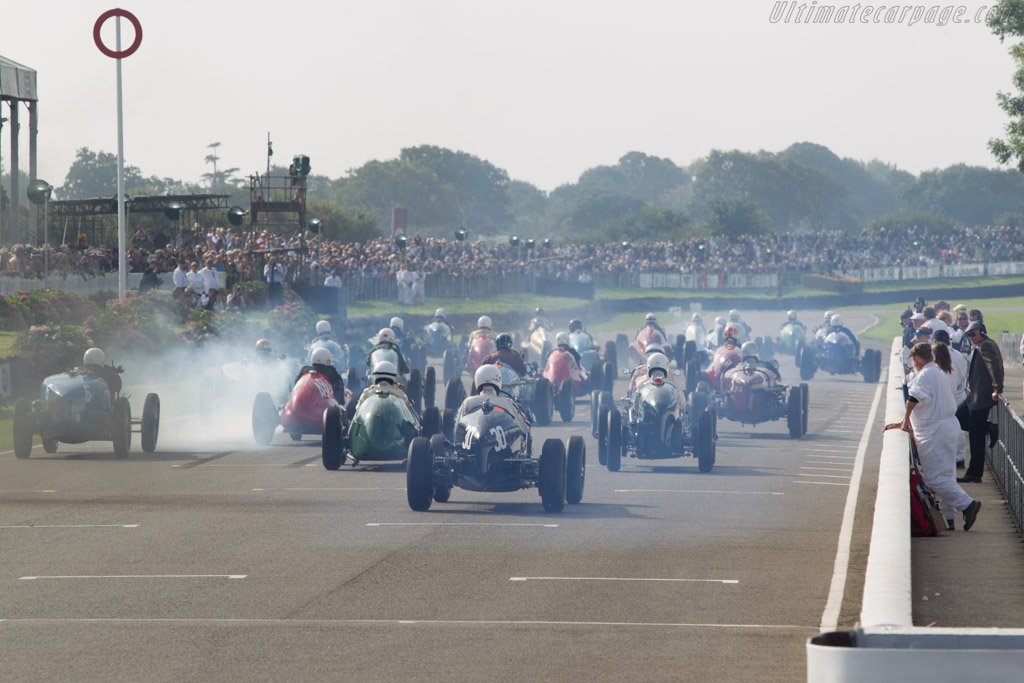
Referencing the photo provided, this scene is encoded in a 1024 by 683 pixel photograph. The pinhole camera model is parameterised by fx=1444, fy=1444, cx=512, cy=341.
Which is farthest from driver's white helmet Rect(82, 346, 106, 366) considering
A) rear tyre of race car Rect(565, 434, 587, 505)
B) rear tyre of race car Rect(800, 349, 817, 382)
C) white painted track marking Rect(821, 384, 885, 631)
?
rear tyre of race car Rect(800, 349, 817, 382)

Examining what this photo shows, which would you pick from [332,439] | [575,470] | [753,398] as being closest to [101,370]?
[332,439]

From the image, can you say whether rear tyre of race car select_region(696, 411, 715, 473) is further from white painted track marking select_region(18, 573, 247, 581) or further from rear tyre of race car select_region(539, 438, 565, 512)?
white painted track marking select_region(18, 573, 247, 581)

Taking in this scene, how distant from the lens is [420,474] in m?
14.2

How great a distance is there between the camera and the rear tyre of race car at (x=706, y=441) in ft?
59.0

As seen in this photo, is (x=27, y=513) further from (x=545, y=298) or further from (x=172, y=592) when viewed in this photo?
(x=545, y=298)

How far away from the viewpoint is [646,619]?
30.9 feet

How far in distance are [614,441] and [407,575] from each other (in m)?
7.73

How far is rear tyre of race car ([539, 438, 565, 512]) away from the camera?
559 inches

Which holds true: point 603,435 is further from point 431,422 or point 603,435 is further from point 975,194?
point 975,194

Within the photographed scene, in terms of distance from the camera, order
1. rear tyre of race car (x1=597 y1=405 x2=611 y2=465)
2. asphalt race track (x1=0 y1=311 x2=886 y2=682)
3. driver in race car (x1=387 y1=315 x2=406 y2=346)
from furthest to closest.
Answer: driver in race car (x1=387 y1=315 x2=406 y2=346) → rear tyre of race car (x1=597 y1=405 x2=611 y2=465) → asphalt race track (x1=0 y1=311 x2=886 y2=682)

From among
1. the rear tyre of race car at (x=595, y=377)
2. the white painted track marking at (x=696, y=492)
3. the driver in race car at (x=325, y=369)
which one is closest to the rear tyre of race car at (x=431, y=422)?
the driver in race car at (x=325, y=369)

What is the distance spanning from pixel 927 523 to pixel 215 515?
22.5 feet

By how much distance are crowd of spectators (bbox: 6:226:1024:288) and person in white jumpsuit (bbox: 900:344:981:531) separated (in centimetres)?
2835

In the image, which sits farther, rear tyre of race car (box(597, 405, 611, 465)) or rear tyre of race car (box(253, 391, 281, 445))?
rear tyre of race car (box(253, 391, 281, 445))
